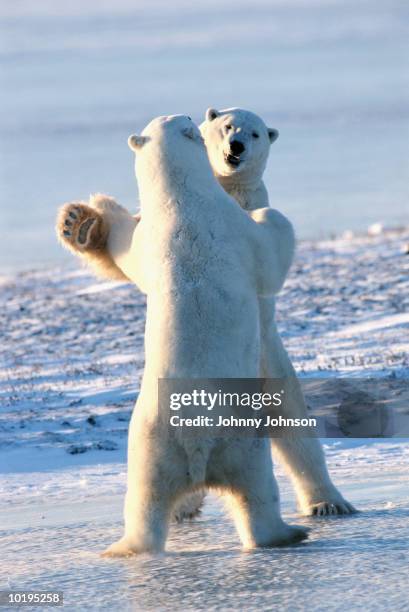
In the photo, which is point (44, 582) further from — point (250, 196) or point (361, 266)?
point (361, 266)

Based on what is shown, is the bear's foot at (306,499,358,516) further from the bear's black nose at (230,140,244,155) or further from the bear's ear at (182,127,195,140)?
the bear's ear at (182,127,195,140)

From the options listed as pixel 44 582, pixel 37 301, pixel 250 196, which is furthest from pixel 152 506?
pixel 37 301

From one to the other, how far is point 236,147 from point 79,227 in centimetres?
85

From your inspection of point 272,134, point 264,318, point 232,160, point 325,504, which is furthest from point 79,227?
point 325,504

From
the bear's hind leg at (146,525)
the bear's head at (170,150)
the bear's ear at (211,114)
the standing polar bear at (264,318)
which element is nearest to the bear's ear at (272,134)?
the standing polar bear at (264,318)

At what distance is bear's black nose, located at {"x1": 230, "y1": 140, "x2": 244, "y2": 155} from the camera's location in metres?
5.61

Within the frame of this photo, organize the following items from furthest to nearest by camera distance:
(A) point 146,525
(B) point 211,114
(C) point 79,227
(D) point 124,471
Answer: (D) point 124,471, (B) point 211,114, (C) point 79,227, (A) point 146,525

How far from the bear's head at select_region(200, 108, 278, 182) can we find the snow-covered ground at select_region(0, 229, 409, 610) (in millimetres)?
1552

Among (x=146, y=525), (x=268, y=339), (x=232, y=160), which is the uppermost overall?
(x=232, y=160)

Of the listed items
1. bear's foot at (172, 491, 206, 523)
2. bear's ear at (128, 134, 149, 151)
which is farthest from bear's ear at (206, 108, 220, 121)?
bear's foot at (172, 491, 206, 523)

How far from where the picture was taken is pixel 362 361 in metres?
9.89

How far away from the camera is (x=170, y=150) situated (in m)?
4.89

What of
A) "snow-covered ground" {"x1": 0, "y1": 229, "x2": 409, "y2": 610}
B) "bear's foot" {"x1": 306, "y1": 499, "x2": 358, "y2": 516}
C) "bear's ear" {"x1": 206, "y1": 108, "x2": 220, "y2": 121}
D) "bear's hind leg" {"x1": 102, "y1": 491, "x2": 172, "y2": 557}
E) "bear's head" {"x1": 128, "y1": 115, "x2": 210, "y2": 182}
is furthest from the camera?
"bear's ear" {"x1": 206, "y1": 108, "x2": 220, "y2": 121}

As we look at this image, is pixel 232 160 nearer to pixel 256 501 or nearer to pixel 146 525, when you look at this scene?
pixel 256 501
